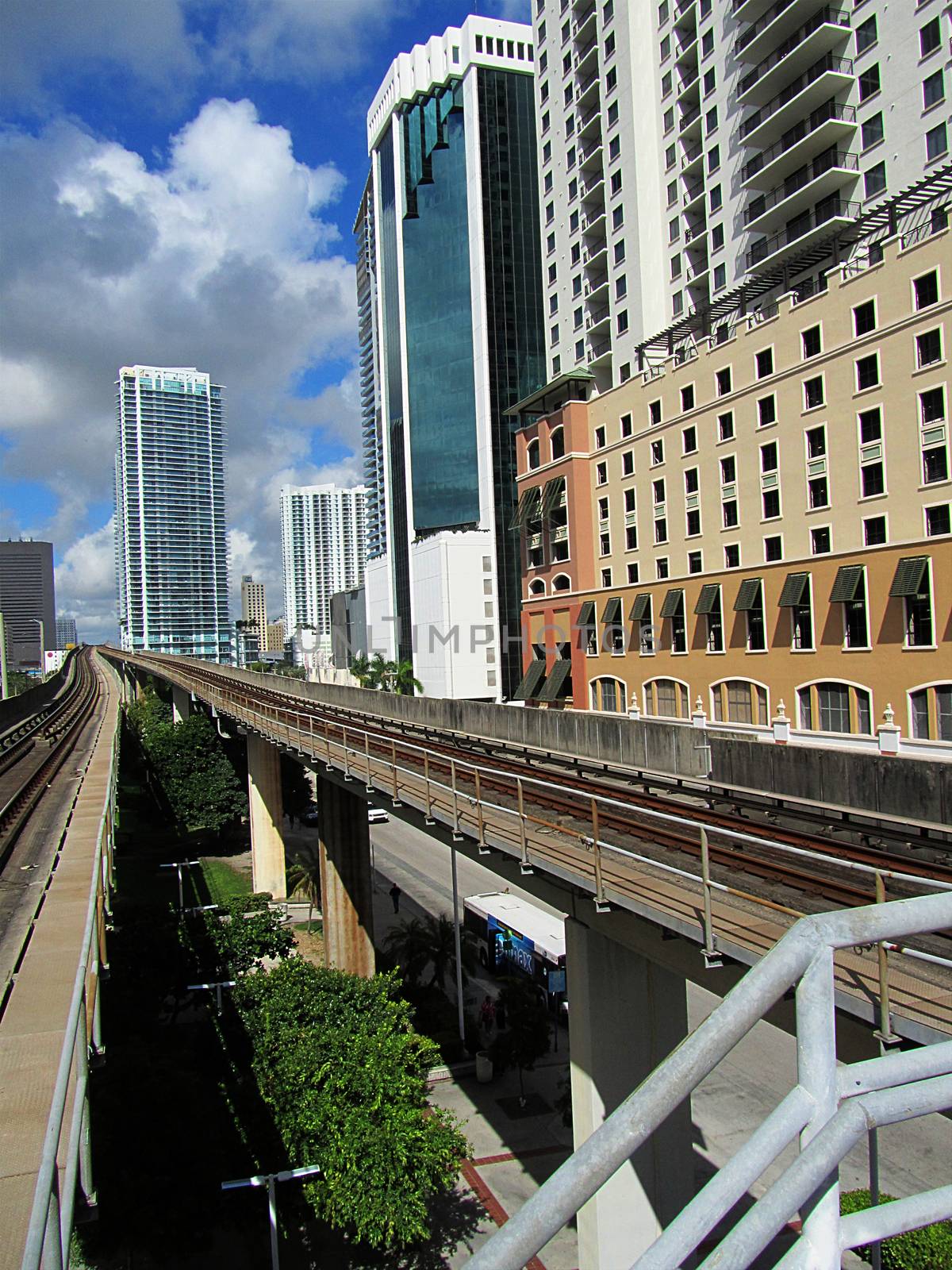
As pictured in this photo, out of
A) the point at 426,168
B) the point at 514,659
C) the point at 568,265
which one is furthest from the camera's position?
the point at 426,168

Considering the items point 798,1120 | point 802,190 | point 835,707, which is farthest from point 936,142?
point 798,1120

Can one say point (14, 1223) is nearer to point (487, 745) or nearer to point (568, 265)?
point (487, 745)

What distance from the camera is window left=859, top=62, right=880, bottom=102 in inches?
1378

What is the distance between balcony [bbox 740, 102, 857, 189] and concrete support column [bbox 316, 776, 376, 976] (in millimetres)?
32979

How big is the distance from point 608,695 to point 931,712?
779 inches

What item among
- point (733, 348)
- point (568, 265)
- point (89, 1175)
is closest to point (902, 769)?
point (89, 1175)

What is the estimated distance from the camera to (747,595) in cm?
3609

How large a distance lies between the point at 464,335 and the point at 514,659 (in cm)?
3683

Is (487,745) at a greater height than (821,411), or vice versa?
(821,411)

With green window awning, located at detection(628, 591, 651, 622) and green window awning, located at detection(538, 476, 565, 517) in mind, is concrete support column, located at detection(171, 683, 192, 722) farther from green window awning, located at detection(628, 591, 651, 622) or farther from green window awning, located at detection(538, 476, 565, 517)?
green window awning, located at detection(628, 591, 651, 622)

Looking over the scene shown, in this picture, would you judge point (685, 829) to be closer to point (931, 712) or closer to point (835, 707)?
point (931, 712)

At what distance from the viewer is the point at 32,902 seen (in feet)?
44.5

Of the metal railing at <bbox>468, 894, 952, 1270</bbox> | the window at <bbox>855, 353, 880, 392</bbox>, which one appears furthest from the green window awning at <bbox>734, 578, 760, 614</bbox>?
the metal railing at <bbox>468, 894, 952, 1270</bbox>

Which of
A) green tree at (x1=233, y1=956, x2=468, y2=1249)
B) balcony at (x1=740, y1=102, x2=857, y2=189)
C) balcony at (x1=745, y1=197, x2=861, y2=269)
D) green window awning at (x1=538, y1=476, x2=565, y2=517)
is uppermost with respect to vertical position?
balcony at (x1=740, y1=102, x2=857, y2=189)
